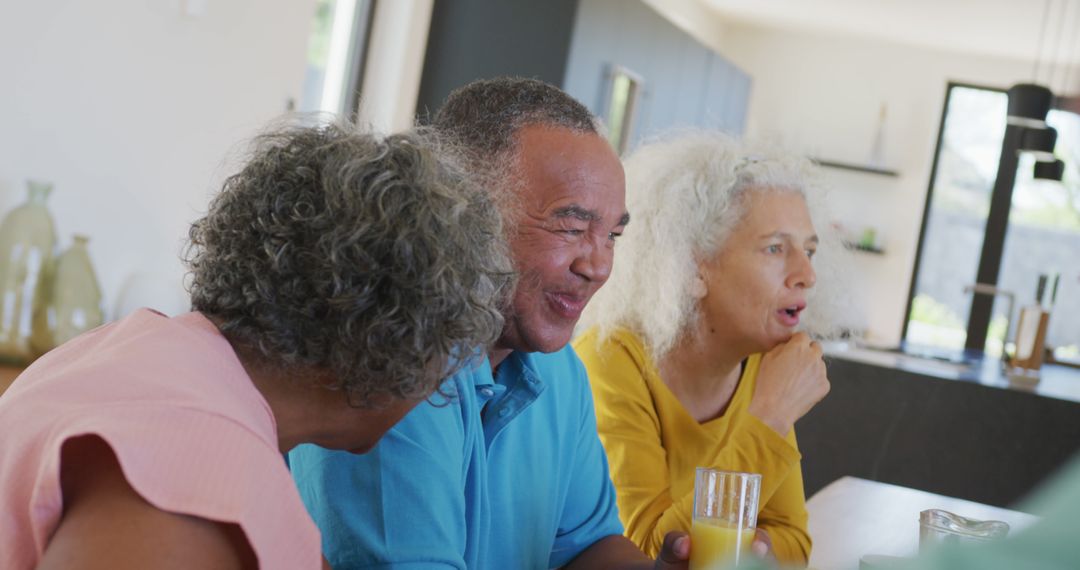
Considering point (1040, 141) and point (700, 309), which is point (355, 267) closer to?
point (700, 309)

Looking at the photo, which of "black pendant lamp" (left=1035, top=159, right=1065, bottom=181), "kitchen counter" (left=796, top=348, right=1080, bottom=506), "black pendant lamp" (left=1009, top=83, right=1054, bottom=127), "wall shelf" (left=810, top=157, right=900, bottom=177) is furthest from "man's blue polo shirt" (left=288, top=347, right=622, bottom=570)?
"wall shelf" (left=810, top=157, right=900, bottom=177)

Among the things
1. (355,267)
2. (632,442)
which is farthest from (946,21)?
(355,267)

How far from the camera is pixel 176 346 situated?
827mm

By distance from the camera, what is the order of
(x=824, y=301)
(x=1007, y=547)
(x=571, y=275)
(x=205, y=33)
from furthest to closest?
(x=205, y=33) → (x=824, y=301) → (x=571, y=275) → (x=1007, y=547)

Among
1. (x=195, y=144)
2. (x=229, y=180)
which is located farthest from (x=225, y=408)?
(x=195, y=144)

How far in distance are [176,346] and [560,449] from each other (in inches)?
30.1

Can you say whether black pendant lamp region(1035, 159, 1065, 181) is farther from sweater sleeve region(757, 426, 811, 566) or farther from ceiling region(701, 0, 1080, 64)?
sweater sleeve region(757, 426, 811, 566)

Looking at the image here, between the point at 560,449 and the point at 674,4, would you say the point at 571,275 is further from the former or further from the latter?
the point at 674,4

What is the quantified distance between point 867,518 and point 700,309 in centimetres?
46

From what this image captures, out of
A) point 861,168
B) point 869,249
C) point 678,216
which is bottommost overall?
point 678,216

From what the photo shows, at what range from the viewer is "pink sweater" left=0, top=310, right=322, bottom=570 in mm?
716

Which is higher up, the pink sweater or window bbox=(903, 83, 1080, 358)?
window bbox=(903, 83, 1080, 358)

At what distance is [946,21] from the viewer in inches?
271

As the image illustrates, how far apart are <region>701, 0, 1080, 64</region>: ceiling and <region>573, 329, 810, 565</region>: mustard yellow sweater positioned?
5006 mm
